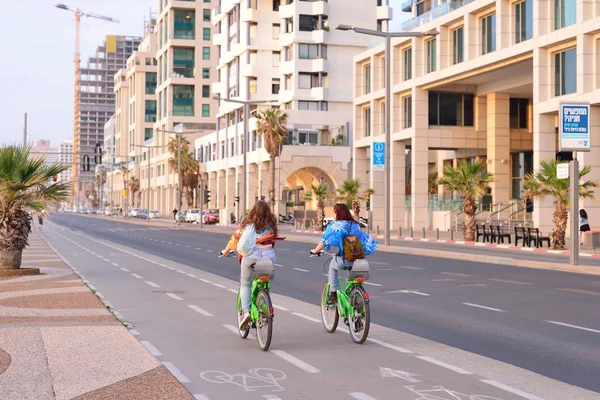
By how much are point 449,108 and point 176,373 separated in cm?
5325

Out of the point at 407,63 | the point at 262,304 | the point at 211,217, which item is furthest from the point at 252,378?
the point at 211,217

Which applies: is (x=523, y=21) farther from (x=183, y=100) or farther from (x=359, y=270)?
(x=183, y=100)

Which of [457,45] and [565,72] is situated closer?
[565,72]

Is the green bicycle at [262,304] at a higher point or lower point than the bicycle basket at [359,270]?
lower

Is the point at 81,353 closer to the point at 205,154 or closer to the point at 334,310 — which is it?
the point at 334,310

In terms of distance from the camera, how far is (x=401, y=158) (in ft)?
208

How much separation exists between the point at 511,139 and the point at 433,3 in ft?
52.6

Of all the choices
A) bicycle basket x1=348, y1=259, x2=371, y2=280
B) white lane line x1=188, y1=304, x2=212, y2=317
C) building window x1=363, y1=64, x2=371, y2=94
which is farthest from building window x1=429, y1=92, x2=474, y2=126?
Result: bicycle basket x1=348, y1=259, x2=371, y2=280

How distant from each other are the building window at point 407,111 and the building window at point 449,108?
2133mm

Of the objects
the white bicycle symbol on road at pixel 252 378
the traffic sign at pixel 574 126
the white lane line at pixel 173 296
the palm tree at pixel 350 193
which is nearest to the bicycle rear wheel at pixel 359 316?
the white bicycle symbol on road at pixel 252 378

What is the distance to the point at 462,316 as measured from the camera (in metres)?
14.2

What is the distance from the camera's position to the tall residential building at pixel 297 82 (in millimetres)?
84438

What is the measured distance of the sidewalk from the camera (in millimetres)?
7750

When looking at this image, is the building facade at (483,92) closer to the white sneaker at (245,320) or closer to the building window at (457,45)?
the building window at (457,45)
